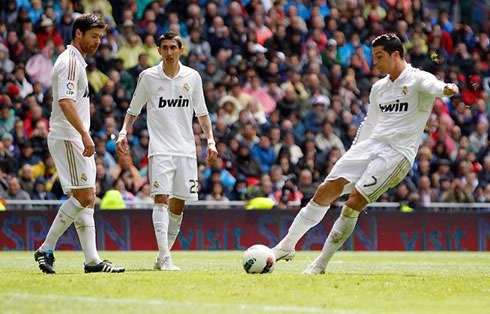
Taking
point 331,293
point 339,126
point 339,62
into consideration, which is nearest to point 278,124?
point 339,126

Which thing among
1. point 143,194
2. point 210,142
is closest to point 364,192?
point 210,142

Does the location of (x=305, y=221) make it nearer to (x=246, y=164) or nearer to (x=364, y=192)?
(x=364, y=192)

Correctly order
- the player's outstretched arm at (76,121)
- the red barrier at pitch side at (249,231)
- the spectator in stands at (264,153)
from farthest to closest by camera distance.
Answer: the spectator in stands at (264,153) < the red barrier at pitch side at (249,231) < the player's outstretched arm at (76,121)

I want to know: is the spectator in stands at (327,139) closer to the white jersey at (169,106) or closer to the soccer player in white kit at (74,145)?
the white jersey at (169,106)

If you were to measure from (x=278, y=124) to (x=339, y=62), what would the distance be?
326 centimetres

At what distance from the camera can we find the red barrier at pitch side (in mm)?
19828

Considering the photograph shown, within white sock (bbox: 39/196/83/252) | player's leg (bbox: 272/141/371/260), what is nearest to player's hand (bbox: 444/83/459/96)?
player's leg (bbox: 272/141/371/260)

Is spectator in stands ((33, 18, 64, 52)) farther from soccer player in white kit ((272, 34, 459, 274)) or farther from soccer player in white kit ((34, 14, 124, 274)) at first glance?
soccer player in white kit ((272, 34, 459, 274))

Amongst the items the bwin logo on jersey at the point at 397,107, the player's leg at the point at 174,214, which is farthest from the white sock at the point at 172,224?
the bwin logo on jersey at the point at 397,107

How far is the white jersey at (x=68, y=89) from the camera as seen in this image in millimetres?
11070

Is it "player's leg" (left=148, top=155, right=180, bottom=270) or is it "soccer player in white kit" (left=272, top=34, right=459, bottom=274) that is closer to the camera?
"soccer player in white kit" (left=272, top=34, right=459, bottom=274)

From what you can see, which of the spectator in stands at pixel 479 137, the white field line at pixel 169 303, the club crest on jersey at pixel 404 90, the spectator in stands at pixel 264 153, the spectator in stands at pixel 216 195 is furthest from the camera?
the spectator in stands at pixel 479 137

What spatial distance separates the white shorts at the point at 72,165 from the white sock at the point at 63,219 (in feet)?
0.51

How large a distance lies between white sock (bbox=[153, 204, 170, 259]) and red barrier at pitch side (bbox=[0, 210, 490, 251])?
7.63m
